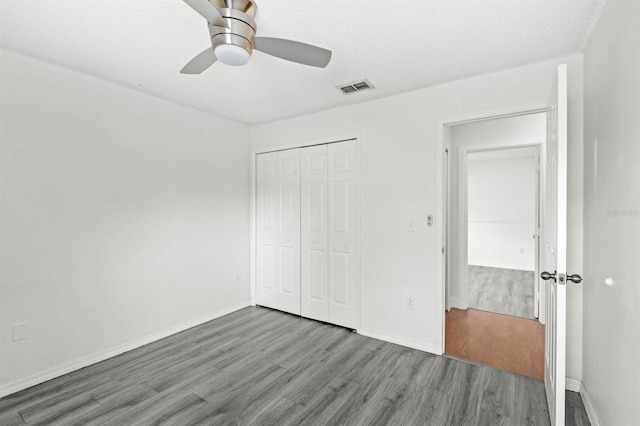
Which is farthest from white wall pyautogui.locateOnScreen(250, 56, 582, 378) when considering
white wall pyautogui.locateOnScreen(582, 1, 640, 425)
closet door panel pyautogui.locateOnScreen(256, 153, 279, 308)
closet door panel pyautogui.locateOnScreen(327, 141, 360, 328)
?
closet door panel pyautogui.locateOnScreen(256, 153, 279, 308)

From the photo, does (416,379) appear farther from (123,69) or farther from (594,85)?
(123,69)

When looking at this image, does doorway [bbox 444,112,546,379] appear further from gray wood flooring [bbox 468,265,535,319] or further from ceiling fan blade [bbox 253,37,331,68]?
ceiling fan blade [bbox 253,37,331,68]

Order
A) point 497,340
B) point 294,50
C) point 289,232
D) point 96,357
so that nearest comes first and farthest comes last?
point 294,50 → point 96,357 → point 497,340 → point 289,232

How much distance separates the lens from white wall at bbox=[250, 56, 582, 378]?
2.59 meters

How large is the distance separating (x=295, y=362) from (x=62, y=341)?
6.10 feet

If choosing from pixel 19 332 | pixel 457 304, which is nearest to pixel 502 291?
pixel 457 304

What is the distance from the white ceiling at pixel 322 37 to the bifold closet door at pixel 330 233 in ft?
2.92

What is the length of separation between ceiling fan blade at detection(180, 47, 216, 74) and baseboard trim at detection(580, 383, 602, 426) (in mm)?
3030

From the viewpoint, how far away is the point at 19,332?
2262 millimetres

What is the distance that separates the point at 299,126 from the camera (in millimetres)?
3734

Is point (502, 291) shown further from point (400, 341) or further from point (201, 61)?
point (201, 61)

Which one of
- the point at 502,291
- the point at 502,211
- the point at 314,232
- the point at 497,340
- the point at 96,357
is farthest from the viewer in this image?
the point at 502,211

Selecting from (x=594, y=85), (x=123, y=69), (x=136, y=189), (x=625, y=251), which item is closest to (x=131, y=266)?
(x=136, y=189)

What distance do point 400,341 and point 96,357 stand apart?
2700mm
